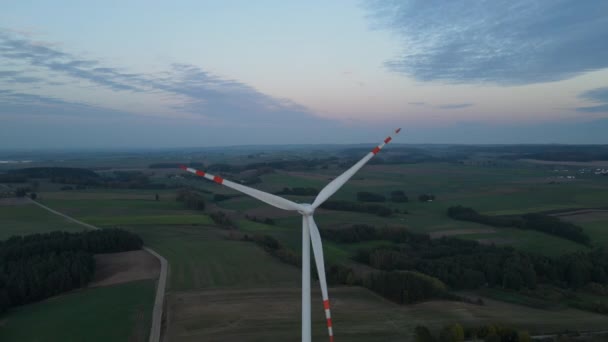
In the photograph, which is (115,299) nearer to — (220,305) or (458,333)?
(220,305)

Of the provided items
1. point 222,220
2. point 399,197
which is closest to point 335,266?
point 222,220

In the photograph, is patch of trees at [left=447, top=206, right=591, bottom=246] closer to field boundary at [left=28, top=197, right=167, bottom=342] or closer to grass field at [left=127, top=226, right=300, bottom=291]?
grass field at [left=127, top=226, right=300, bottom=291]

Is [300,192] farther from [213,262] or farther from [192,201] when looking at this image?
[213,262]

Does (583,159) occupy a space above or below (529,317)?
above

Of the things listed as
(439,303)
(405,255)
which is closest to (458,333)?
(439,303)

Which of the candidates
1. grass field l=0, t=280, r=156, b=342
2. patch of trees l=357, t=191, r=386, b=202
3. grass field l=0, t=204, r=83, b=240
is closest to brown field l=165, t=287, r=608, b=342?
grass field l=0, t=280, r=156, b=342

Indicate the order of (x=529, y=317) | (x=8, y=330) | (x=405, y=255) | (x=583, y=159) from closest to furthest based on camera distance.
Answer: (x=8, y=330) < (x=529, y=317) < (x=405, y=255) < (x=583, y=159)
